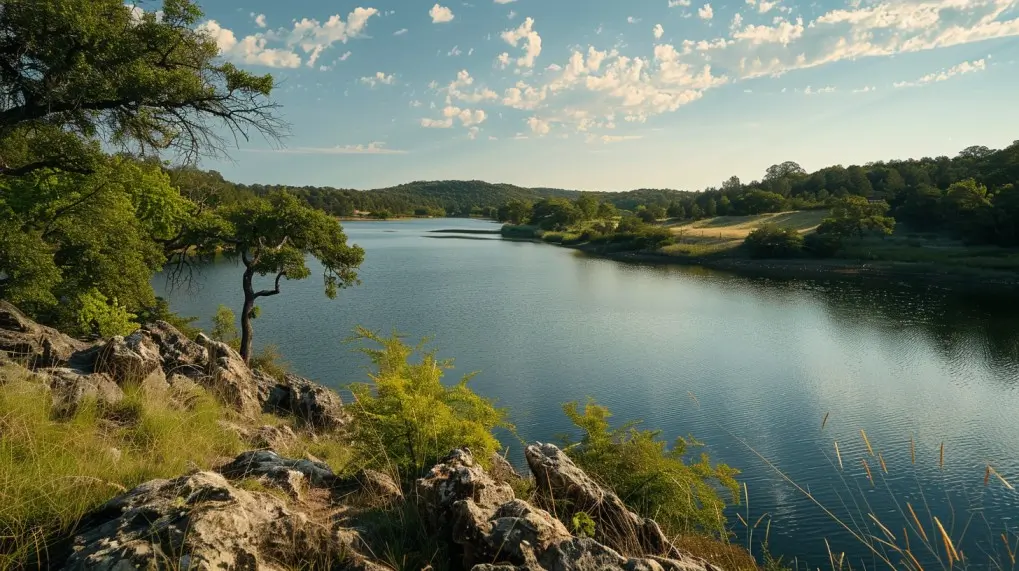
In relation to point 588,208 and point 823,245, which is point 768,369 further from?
point 588,208

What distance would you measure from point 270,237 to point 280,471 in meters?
16.7

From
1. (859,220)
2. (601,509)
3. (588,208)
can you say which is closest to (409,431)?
(601,509)

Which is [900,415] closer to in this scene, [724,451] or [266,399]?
[724,451]

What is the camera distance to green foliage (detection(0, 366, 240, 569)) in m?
3.54

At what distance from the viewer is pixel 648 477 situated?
8539 millimetres

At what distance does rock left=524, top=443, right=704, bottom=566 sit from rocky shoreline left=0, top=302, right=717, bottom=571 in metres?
0.01

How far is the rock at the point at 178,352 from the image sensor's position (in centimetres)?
1162

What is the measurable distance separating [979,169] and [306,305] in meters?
96.6

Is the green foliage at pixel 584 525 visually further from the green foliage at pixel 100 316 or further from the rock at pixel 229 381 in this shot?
the green foliage at pixel 100 316

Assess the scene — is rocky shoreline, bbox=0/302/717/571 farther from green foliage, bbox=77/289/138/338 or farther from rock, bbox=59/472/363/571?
green foliage, bbox=77/289/138/338

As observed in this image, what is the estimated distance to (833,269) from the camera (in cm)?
6278

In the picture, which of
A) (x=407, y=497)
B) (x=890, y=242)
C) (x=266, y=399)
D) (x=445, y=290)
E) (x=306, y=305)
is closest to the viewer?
(x=407, y=497)

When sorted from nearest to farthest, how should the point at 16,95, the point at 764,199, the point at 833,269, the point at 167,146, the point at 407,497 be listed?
the point at 407,497
the point at 16,95
the point at 167,146
the point at 833,269
the point at 764,199

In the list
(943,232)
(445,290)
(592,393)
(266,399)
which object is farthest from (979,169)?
(266,399)
